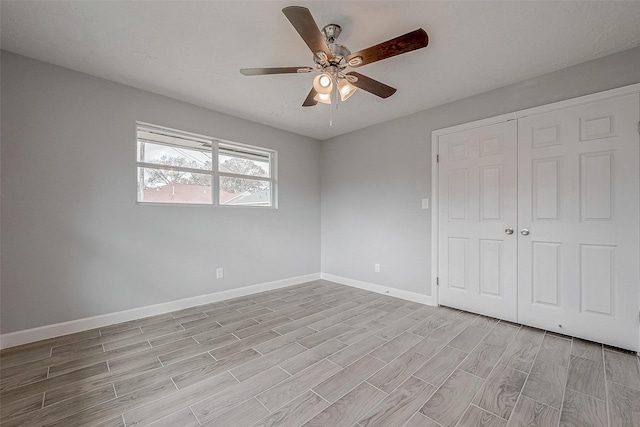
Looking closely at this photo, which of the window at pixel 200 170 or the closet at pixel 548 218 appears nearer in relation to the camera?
the closet at pixel 548 218

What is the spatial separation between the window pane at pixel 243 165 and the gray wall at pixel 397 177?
1.15 m

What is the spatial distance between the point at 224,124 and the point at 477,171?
3.25 meters

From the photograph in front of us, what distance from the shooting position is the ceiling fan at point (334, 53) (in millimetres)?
1535

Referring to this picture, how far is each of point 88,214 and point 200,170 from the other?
1236mm

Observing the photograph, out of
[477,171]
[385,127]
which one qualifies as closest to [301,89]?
[385,127]

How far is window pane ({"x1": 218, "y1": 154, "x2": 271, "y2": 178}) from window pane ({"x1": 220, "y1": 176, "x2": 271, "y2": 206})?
115 mm

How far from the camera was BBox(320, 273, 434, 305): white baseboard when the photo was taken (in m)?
3.38

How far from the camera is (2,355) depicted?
210cm

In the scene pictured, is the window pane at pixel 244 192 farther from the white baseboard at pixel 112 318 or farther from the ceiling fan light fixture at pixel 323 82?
the ceiling fan light fixture at pixel 323 82

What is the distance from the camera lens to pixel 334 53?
1.85 metres

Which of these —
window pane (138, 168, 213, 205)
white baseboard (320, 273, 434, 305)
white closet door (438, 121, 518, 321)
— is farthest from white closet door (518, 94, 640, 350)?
window pane (138, 168, 213, 205)

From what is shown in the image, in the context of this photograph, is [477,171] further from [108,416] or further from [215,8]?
[108,416]

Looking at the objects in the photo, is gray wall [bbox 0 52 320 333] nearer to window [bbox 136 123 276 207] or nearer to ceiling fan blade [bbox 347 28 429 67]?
window [bbox 136 123 276 207]

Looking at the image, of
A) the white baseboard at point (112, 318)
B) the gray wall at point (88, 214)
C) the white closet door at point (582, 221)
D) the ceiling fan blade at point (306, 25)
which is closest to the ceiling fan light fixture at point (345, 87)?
the ceiling fan blade at point (306, 25)
